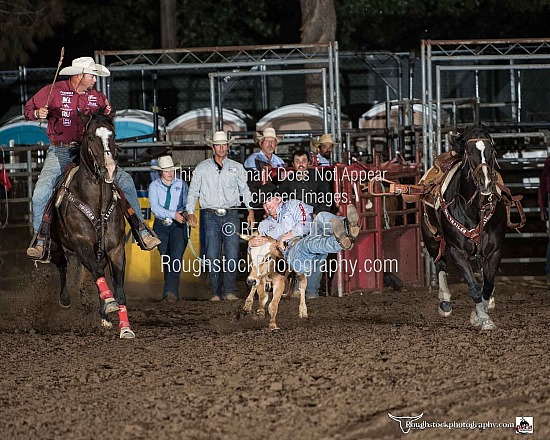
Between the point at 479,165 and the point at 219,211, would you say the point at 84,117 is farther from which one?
the point at 219,211

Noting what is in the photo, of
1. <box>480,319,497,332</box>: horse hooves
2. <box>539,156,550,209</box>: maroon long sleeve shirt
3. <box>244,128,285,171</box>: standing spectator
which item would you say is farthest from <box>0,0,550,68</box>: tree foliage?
<box>480,319,497,332</box>: horse hooves

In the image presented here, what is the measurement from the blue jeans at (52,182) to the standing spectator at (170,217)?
240 centimetres

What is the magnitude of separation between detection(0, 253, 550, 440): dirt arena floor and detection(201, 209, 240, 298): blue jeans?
1.55 m

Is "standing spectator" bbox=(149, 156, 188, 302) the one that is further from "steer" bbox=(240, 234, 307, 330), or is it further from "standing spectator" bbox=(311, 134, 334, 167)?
"steer" bbox=(240, 234, 307, 330)

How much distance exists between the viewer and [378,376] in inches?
251

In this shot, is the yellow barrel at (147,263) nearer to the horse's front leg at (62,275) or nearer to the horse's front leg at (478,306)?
the horse's front leg at (62,275)

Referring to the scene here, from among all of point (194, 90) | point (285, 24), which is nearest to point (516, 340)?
point (194, 90)

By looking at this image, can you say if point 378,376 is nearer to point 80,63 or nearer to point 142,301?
point 80,63

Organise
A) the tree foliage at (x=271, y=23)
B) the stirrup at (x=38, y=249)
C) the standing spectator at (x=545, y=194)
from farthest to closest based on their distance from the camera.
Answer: the tree foliage at (x=271, y=23) → the standing spectator at (x=545, y=194) → the stirrup at (x=38, y=249)

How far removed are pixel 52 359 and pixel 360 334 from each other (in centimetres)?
239

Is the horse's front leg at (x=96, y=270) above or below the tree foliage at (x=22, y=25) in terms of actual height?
below

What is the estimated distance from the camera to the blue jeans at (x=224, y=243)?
11.8 m

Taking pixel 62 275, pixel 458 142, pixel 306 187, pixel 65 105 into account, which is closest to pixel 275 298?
pixel 458 142

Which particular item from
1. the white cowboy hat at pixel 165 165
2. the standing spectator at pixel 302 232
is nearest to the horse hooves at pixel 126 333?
the standing spectator at pixel 302 232
